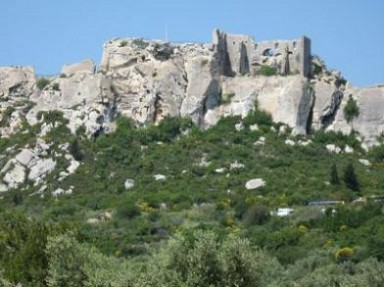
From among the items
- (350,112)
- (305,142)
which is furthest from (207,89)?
(350,112)

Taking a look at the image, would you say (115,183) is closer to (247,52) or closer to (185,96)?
(185,96)

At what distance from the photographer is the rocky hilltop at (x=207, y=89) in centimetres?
7531

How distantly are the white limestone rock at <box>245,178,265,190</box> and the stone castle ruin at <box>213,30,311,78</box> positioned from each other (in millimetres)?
9491

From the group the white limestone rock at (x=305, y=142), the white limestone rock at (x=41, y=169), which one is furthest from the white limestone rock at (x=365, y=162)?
the white limestone rock at (x=41, y=169)

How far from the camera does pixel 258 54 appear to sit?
79.1 metres

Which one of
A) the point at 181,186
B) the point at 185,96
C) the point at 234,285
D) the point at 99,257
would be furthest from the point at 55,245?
the point at 185,96

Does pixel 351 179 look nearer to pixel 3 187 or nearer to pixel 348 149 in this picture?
pixel 348 149

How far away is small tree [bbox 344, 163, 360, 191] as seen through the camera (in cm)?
6819

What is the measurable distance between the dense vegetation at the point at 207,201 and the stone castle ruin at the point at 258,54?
13.7 feet

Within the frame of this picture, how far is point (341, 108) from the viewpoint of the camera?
7562cm

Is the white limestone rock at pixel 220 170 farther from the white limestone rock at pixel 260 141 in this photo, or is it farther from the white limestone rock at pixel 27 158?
the white limestone rock at pixel 27 158

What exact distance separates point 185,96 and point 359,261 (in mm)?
22960

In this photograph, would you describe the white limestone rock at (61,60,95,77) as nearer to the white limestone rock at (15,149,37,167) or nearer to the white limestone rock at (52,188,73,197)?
the white limestone rock at (15,149,37,167)

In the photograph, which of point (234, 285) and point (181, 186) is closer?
point (234, 285)
